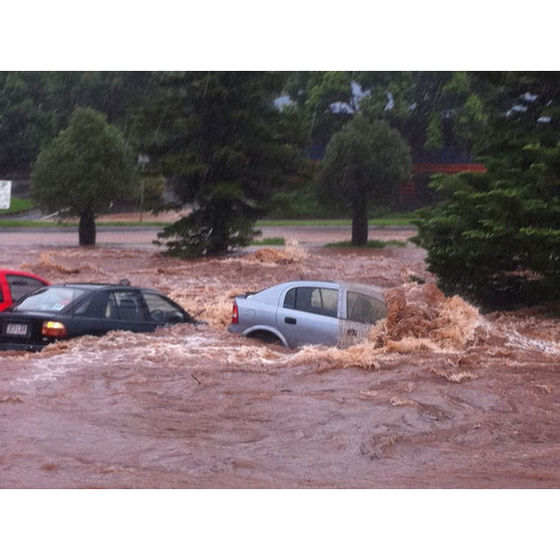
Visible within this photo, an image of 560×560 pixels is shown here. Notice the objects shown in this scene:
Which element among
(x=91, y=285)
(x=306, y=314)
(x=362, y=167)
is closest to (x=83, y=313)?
(x=91, y=285)

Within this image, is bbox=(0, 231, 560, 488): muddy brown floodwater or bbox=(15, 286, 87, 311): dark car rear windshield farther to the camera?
bbox=(15, 286, 87, 311): dark car rear windshield

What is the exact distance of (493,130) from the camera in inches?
352

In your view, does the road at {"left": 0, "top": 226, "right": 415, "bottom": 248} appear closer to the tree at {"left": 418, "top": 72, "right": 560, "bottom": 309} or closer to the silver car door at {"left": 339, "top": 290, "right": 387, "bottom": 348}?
the tree at {"left": 418, "top": 72, "right": 560, "bottom": 309}

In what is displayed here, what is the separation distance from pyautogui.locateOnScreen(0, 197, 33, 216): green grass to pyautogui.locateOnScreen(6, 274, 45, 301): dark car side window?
91 cm

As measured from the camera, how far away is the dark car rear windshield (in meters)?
10.1

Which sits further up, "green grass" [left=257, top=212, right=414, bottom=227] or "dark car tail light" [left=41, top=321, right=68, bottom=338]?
"green grass" [left=257, top=212, right=414, bottom=227]

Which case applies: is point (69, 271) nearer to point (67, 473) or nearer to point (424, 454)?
point (67, 473)

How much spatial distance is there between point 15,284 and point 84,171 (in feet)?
4.27

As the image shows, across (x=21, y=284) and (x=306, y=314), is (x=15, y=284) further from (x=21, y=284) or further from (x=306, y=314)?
(x=306, y=314)

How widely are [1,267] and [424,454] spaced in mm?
4502

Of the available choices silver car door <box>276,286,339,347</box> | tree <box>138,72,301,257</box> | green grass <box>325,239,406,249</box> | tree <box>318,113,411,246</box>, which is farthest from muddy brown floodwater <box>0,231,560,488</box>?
tree <box>318,113,411,246</box>

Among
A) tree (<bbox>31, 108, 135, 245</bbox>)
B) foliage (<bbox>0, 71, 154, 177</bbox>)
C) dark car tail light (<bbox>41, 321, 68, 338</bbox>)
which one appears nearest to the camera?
foliage (<bbox>0, 71, 154, 177</bbox>)

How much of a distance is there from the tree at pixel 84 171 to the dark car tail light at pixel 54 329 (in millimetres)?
860

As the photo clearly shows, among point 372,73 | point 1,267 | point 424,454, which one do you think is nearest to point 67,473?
point 424,454
